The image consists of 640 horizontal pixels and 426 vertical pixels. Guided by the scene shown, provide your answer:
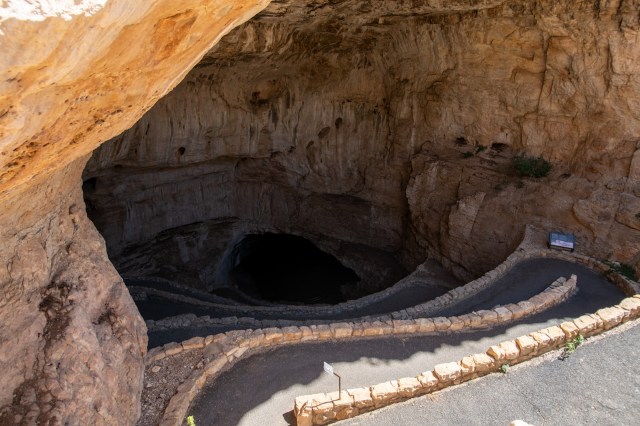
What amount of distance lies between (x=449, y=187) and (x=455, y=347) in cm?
712

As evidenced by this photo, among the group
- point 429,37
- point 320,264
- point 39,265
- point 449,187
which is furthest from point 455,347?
point 320,264

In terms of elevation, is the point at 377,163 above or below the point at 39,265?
below

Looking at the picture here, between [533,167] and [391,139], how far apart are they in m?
4.97

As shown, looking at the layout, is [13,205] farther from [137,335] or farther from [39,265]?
[137,335]

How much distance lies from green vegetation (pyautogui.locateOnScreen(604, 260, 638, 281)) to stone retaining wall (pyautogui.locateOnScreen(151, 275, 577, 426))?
2.02 meters

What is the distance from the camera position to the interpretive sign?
10.9 m

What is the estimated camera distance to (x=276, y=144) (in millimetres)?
16391

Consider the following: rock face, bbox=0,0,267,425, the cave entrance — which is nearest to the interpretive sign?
the cave entrance

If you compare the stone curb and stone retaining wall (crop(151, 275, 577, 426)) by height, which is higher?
stone retaining wall (crop(151, 275, 577, 426))

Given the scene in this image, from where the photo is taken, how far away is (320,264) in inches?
790

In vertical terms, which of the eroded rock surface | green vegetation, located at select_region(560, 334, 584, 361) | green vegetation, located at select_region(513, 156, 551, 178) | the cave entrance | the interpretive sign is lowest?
the cave entrance

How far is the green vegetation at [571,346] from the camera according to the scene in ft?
23.6

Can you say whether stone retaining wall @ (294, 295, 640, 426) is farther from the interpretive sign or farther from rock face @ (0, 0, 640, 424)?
the interpretive sign

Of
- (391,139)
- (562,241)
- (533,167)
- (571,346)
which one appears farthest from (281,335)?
(391,139)
